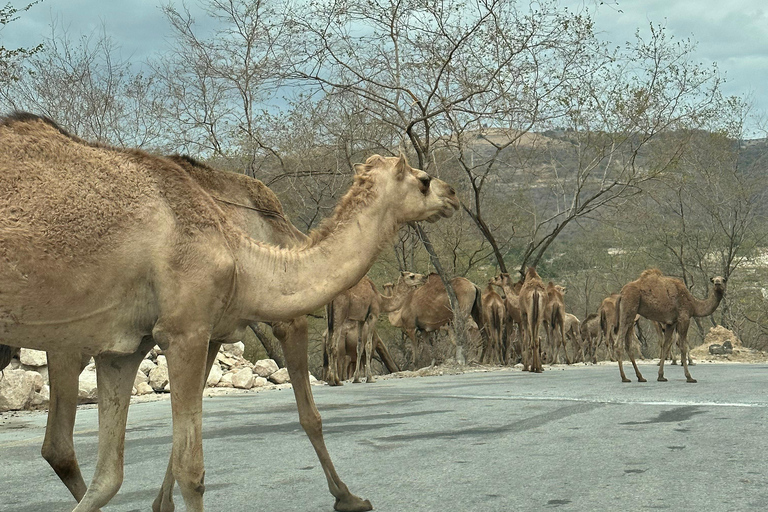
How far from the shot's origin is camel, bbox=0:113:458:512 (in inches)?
161

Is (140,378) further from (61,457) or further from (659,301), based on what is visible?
(61,457)

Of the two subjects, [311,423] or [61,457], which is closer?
[61,457]

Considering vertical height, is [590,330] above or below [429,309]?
below

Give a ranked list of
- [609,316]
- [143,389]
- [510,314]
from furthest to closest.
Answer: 1. [609,316]
2. [510,314]
3. [143,389]

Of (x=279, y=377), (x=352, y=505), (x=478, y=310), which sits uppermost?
(x=478, y=310)

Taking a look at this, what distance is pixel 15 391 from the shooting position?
12.8m

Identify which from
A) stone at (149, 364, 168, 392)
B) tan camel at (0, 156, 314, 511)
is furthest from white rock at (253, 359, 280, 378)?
tan camel at (0, 156, 314, 511)

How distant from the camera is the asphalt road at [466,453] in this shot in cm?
551

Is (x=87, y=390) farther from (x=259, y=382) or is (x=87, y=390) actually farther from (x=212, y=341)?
(x=212, y=341)

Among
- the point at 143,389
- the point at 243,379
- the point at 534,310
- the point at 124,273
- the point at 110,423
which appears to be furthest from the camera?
the point at 534,310

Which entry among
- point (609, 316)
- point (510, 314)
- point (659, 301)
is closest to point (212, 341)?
point (659, 301)

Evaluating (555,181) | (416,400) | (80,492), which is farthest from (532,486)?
(555,181)

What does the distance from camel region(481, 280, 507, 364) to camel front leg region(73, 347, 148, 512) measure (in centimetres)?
1864

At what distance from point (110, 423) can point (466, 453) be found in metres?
3.42
